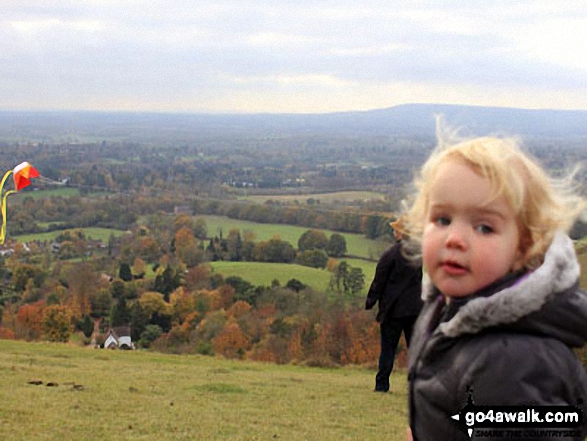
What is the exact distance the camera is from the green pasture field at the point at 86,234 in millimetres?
50766

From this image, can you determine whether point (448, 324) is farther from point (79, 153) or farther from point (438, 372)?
point (79, 153)

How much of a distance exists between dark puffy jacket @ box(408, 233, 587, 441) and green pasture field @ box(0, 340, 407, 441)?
5030 millimetres

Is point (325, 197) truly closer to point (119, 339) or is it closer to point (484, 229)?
point (119, 339)

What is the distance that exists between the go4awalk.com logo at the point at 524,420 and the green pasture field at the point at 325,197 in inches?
2315

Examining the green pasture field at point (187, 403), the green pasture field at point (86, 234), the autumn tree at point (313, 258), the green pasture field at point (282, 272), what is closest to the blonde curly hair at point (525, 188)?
the green pasture field at point (187, 403)

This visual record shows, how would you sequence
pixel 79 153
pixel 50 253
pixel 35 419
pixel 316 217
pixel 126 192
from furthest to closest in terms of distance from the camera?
pixel 79 153 → pixel 126 192 → pixel 316 217 → pixel 50 253 → pixel 35 419

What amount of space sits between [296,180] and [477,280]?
78.6 meters

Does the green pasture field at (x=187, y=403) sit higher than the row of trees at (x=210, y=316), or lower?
higher

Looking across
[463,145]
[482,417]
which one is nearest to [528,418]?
[482,417]

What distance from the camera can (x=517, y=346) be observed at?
1896 millimetres

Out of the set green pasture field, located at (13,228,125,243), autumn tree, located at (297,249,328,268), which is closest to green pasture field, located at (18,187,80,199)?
green pasture field, located at (13,228,125,243)

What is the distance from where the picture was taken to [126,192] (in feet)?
229

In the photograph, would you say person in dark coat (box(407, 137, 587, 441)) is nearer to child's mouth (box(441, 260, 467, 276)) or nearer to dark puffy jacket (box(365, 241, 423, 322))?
child's mouth (box(441, 260, 467, 276))

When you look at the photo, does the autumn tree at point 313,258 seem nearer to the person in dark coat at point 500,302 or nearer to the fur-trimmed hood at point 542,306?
the person in dark coat at point 500,302
